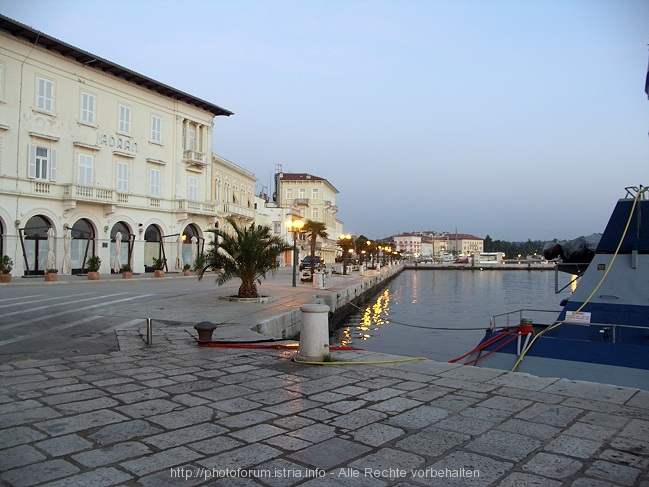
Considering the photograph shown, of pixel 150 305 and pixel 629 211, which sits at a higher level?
pixel 629 211

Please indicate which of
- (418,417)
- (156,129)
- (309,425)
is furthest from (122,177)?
(418,417)

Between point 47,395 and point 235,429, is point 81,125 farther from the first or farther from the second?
point 235,429

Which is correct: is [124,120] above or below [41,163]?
above

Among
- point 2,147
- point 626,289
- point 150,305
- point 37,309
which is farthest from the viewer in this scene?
point 2,147

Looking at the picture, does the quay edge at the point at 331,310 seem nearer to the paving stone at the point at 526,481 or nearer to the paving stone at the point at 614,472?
the paving stone at the point at 526,481

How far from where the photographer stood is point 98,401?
5.55m

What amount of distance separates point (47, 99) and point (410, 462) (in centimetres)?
3234

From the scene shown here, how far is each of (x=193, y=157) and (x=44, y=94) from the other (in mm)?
12794

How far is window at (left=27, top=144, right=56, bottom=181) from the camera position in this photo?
2853 cm

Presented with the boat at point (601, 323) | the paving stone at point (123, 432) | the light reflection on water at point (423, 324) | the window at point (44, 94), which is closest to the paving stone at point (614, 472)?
the paving stone at point (123, 432)

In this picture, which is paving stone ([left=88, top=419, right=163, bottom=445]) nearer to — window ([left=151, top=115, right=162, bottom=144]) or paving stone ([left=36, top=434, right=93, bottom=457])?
paving stone ([left=36, top=434, right=93, bottom=457])

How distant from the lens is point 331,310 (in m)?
21.5

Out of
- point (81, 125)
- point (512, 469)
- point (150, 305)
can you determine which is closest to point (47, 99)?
point (81, 125)

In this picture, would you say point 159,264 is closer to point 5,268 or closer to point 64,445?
point 5,268
